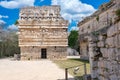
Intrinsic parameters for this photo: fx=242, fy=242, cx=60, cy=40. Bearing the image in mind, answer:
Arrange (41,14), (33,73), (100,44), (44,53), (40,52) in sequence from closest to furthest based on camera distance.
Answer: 1. (100,44)
2. (33,73)
3. (40,52)
4. (44,53)
5. (41,14)

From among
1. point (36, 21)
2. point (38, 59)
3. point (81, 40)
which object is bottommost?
point (38, 59)

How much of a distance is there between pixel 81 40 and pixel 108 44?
26.8 meters

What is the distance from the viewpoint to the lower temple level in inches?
1393

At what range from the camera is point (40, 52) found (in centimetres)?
3556

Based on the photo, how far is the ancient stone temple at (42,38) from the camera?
35531 mm

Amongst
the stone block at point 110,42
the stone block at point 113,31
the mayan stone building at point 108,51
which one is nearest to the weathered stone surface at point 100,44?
the mayan stone building at point 108,51

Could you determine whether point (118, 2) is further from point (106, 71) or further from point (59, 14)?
point (59, 14)

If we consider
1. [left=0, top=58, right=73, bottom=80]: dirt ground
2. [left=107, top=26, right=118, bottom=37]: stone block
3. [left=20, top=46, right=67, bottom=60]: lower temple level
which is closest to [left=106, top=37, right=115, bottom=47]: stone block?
[left=107, top=26, right=118, bottom=37]: stone block

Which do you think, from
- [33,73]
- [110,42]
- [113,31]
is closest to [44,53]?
[33,73]

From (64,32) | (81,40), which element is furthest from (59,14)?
(81,40)

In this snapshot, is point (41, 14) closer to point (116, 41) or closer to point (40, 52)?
point (40, 52)

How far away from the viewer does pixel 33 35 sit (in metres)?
35.8

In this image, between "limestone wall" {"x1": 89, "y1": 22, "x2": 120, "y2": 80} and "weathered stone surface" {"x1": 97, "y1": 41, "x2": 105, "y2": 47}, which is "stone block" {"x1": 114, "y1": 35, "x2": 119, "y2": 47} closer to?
"limestone wall" {"x1": 89, "y1": 22, "x2": 120, "y2": 80}

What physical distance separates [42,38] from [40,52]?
209 cm
